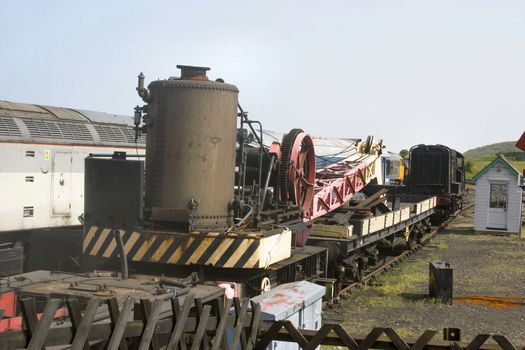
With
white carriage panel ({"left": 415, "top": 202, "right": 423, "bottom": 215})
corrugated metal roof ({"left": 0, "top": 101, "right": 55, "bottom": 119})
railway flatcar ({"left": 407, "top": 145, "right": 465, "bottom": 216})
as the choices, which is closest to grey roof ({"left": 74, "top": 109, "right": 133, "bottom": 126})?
corrugated metal roof ({"left": 0, "top": 101, "right": 55, "bottom": 119})

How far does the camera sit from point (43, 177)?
42.3 feet

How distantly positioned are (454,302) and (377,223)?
9.31 ft

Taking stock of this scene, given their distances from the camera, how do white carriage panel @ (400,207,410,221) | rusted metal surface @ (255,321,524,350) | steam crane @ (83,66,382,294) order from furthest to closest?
white carriage panel @ (400,207,410,221), steam crane @ (83,66,382,294), rusted metal surface @ (255,321,524,350)

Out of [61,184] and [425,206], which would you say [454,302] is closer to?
[61,184]

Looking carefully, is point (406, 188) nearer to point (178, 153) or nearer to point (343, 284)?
point (343, 284)

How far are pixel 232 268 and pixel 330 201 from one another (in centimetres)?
548

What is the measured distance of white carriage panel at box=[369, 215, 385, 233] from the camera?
1428cm

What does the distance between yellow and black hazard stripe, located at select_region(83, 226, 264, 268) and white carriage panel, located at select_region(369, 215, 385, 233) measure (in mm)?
6837

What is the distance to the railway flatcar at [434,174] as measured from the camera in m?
27.4

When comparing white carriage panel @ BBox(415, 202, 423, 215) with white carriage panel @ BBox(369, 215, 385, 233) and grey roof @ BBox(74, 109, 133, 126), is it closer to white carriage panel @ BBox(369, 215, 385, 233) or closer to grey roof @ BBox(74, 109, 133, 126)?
white carriage panel @ BBox(369, 215, 385, 233)

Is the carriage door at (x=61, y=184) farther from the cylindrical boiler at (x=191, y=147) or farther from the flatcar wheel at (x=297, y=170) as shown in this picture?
the cylindrical boiler at (x=191, y=147)

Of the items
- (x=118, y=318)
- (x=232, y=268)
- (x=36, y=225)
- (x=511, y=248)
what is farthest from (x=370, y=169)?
(x=118, y=318)

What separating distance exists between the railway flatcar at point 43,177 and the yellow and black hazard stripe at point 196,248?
2.83 meters

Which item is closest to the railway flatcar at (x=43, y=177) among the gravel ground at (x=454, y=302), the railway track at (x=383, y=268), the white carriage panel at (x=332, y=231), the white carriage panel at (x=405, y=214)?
the white carriage panel at (x=332, y=231)
